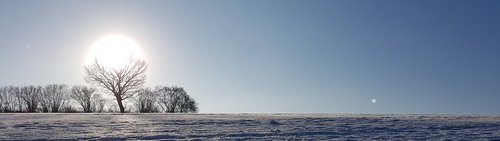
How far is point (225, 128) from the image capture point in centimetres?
2444

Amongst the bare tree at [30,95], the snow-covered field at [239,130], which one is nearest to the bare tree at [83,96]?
the bare tree at [30,95]

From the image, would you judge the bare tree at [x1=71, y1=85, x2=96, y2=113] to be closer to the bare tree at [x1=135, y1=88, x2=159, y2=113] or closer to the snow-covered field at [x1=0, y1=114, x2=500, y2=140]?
the bare tree at [x1=135, y1=88, x2=159, y2=113]

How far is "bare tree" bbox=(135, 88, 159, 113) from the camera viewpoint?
10300 cm

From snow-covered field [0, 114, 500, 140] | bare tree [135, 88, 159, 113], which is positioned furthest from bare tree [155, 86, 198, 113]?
snow-covered field [0, 114, 500, 140]

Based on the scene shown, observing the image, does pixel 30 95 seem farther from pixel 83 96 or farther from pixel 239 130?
pixel 239 130

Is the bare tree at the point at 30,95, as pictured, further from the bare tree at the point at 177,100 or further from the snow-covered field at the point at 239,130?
the snow-covered field at the point at 239,130

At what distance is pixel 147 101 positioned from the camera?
109688 millimetres

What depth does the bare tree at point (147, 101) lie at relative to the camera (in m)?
103

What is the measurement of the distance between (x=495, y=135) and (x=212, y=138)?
40.7 feet

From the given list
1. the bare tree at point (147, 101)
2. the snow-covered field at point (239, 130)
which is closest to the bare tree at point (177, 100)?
the bare tree at point (147, 101)

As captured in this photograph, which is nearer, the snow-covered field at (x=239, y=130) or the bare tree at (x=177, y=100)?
the snow-covered field at (x=239, y=130)

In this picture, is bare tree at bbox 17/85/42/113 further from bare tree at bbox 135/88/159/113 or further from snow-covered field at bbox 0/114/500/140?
snow-covered field at bbox 0/114/500/140

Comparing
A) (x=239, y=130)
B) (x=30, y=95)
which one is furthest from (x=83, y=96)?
(x=239, y=130)

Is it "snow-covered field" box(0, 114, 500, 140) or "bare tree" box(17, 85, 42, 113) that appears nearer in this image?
"snow-covered field" box(0, 114, 500, 140)
